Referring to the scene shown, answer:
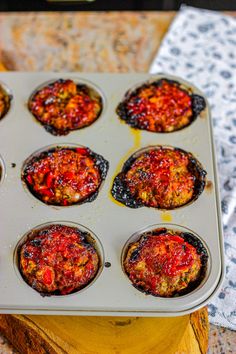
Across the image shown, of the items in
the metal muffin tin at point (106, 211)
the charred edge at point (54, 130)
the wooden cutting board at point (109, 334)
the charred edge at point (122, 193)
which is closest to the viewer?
the metal muffin tin at point (106, 211)

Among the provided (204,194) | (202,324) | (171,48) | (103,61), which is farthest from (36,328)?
(171,48)

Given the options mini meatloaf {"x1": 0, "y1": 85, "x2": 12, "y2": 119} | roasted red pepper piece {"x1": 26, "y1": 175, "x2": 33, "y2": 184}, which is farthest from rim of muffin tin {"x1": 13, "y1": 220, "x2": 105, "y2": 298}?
mini meatloaf {"x1": 0, "y1": 85, "x2": 12, "y2": 119}

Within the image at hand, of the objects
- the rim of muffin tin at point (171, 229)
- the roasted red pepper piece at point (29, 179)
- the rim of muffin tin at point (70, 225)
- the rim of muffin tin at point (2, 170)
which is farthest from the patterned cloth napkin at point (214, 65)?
the rim of muffin tin at point (2, 170)

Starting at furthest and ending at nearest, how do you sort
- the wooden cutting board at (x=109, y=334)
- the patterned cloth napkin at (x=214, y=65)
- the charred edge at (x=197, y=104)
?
the patterned cloth napkin at (x=214, y=65)
the charred edge at (x=197, y=104)
the wooden cutting board at (x=109, y=334)

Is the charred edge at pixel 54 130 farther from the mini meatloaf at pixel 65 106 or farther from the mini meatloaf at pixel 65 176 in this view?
the mini meatloaf at pixel 65 176

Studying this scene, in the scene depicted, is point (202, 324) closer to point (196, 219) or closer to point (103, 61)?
point (196, 219)

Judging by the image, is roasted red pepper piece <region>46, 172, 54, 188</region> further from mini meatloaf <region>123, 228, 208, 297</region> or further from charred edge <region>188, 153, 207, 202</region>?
charred edge <region>188, 153, 207, 202</region>

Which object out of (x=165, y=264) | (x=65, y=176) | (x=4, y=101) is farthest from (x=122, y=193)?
(x=4, y=101)
